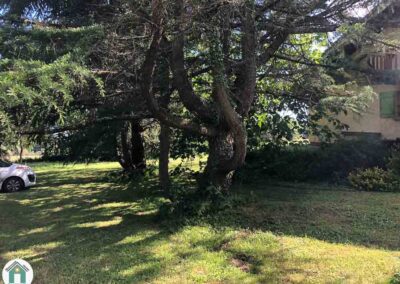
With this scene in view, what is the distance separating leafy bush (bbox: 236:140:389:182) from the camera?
1335cm

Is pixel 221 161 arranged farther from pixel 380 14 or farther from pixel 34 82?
pixel 34 82

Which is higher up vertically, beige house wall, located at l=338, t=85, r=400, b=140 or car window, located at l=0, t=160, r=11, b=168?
beige house wall, located at l=338, t=85, r=400, b=140

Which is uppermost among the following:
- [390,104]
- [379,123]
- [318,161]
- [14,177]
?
[390,104]

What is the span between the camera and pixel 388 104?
17.3 metres

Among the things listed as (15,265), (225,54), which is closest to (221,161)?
(225,54)

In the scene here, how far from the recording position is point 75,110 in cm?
926

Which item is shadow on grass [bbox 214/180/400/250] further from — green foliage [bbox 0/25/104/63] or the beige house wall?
the beige house wall

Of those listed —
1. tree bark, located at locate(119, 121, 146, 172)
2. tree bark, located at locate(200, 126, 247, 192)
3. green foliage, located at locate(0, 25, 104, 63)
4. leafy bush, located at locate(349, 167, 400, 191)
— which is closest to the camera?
green foliage, located at locate(0, 25, 104, 63)

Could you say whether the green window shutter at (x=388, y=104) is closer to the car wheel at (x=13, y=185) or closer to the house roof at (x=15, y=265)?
the car wheel at (x=13, y=185)

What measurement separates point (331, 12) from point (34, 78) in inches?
256

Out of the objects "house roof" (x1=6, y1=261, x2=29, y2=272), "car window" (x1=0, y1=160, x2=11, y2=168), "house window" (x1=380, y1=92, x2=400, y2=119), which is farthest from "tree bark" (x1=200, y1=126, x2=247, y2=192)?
"car window" (x1=0, y1=160, x2=11, y2=168)

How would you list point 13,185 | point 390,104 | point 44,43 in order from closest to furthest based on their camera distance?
point 44,43
point 13,185
point 390,104

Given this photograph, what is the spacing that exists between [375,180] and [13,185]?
1153 centimetres

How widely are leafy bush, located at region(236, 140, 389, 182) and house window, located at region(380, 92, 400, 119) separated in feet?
11.3
